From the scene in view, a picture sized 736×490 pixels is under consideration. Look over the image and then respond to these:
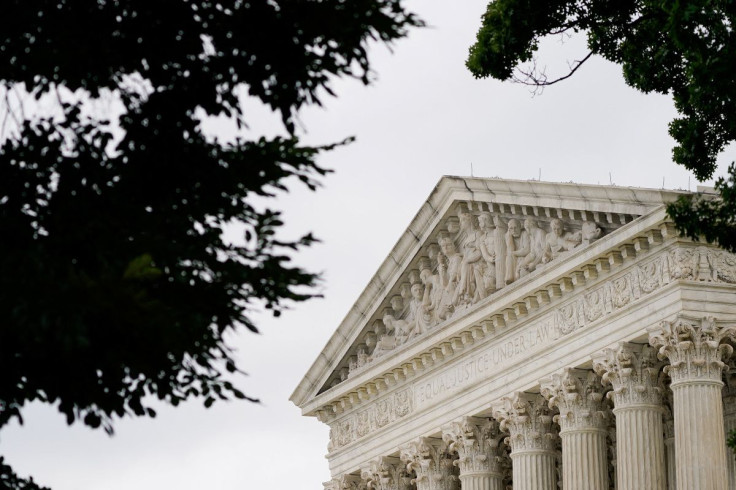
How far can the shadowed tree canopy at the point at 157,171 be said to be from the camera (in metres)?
13.4

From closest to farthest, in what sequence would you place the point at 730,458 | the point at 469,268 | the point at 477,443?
the point at 730,458 → the point at 469,268 → the point at 477,443

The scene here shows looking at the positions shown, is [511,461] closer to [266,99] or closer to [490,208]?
[490,208]

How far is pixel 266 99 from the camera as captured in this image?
15.1 m

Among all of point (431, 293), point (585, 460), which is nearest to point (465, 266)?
point (431, 293)

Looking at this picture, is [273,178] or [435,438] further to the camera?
[435,438]

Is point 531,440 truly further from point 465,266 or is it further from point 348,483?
point 348,483

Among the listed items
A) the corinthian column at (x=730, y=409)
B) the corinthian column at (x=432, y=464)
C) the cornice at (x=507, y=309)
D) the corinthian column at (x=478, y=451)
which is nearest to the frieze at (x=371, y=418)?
the cornice at (x=507, y=309)

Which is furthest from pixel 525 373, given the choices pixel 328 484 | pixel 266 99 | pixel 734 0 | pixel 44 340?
pixel 44 340

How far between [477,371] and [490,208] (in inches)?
162

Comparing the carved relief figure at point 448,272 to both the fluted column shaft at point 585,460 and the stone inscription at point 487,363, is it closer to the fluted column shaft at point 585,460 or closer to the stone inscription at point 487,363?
the stone inscription at point 487,363

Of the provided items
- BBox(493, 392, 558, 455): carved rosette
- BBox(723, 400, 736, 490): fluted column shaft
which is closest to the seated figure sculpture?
BBox(493, 392, 558, 455): carved rosette

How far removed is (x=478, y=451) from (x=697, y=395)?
9.15 metres

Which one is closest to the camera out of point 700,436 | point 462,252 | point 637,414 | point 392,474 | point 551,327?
point 700,436

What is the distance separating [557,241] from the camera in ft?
122
